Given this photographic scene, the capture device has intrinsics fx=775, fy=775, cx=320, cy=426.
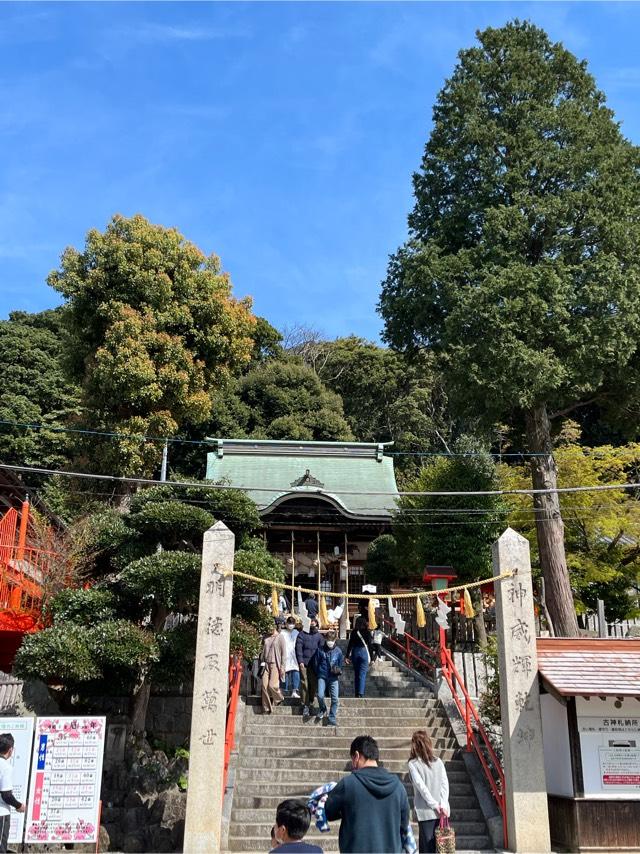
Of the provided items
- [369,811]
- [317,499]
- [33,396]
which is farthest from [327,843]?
[33,396]

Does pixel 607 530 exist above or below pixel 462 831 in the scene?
above

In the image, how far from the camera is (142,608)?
518 inches

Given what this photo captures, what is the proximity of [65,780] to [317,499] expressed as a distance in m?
17.0

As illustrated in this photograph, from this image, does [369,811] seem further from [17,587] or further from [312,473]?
[312,473]

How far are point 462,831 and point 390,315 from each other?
45.2 ft

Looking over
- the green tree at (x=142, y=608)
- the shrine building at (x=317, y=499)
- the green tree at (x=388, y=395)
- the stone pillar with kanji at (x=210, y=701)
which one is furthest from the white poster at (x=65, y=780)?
the green tree at (x=388, y=395)

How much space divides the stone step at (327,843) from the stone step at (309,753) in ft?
5.50

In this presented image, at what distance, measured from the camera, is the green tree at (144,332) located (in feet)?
68.4

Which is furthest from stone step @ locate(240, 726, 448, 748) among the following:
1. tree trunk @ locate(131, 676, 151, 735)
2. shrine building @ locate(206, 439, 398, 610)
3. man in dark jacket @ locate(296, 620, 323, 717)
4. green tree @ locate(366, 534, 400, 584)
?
green tree @ locate(366, 534, 400, 584)

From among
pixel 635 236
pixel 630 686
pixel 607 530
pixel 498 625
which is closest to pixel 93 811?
pixel 498 625

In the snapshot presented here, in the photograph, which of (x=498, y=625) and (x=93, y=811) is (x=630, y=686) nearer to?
(x=498, y=625)

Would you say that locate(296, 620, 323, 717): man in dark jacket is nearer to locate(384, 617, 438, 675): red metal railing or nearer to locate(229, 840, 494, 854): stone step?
locate(384, 617, 438, 675): red metal railing

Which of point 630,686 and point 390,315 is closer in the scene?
point 630,686

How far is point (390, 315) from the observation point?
2123cm
